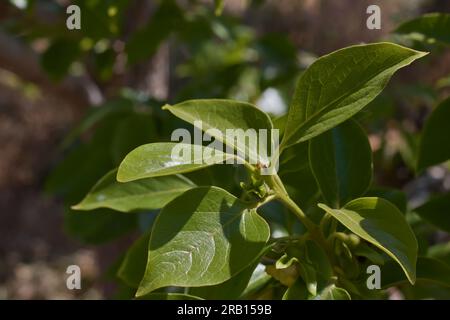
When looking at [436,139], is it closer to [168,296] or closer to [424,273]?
[424,273]

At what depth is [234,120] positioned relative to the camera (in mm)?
526

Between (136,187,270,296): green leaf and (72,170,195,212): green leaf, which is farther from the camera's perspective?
(72,170,195,212): green leaf

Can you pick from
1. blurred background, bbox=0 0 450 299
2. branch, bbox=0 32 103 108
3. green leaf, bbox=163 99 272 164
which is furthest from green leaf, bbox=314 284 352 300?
branch, bbox=0 32 103 108

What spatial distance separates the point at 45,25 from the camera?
3.92 feet

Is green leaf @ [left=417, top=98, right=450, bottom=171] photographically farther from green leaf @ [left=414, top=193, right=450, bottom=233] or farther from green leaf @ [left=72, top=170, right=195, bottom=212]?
green leaf @ [left=72, top=170, right=195, bottom=212]

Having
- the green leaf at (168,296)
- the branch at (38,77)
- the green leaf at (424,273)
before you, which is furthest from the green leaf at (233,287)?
the branch at (38,77)

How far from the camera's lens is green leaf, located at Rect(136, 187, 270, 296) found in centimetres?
47

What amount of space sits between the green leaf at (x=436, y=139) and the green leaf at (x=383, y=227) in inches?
6.9

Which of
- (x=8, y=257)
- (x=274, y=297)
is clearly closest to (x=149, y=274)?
(x=274, y=297)

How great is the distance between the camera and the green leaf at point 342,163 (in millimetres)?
602

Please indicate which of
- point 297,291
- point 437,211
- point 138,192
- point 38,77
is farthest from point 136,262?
point 38,77

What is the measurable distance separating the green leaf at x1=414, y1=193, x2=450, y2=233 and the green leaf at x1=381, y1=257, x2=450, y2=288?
2.9 inches
